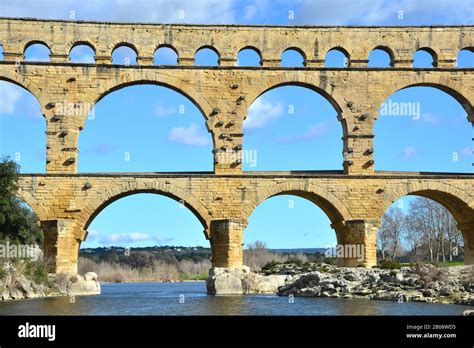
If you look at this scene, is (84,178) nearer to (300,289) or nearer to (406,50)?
(300,289)

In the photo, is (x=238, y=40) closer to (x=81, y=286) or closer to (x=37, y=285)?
(x=81, y=286)

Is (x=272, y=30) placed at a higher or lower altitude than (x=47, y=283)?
higher

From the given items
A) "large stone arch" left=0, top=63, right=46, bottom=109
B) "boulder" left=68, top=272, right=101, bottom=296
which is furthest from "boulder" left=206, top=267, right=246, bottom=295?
"large stone arch" left=0, top=63, right=46, bottom=109

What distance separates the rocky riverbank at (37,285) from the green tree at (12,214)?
7.52 ft

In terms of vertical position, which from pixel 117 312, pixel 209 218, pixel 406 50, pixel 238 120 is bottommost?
pixel 117 312

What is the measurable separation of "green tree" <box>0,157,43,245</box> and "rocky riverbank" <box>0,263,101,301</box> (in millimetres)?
2292

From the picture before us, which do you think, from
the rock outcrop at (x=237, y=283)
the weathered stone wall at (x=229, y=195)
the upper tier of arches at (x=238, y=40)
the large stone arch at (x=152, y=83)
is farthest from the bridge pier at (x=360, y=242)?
the large stone arch at (x=152, y=83)

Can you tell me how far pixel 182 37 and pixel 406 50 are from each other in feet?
31.9

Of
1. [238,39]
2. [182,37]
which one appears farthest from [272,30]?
[182,37]

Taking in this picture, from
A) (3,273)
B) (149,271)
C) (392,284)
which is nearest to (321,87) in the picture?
(392,284)

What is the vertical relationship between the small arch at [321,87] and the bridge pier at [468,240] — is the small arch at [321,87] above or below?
above

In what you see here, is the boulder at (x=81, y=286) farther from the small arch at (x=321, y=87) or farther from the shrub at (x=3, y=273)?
the small arch at (x=321, y=87)

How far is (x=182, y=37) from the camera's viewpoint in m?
30.8

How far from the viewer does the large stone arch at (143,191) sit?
29000 millimetres
